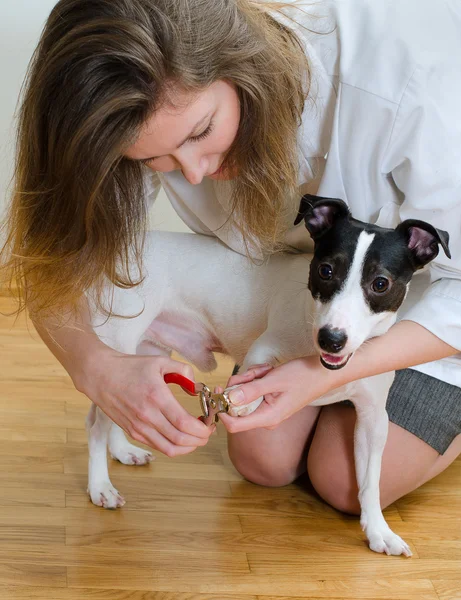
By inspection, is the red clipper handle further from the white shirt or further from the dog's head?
the white shirt

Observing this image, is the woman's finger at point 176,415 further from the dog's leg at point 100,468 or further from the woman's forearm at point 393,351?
the dog's leg at point 100,468

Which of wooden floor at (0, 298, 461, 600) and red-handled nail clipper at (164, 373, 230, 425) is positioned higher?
red-handled nail clipper at (164, 373, 230, 425)

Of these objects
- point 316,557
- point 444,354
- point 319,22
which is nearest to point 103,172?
point 319,22

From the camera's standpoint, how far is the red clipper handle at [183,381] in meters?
1.35

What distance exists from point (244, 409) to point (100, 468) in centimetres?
59

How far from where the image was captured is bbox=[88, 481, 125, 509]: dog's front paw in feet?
6.04

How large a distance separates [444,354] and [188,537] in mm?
661

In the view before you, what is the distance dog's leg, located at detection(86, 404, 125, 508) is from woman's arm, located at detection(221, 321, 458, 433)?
530mm

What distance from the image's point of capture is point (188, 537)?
5.71ft

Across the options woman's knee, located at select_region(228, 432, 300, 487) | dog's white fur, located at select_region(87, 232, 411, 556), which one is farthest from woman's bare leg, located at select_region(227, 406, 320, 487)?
dog's white fur, located at select_region(87, 232, 411, 556)

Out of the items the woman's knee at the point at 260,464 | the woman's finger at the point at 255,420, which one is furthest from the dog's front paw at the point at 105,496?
the woman's finger at the point at 255,420

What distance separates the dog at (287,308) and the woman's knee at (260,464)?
0.68ft

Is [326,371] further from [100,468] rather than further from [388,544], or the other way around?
[100,468]

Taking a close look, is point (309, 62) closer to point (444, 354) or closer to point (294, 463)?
point (444, 354)
